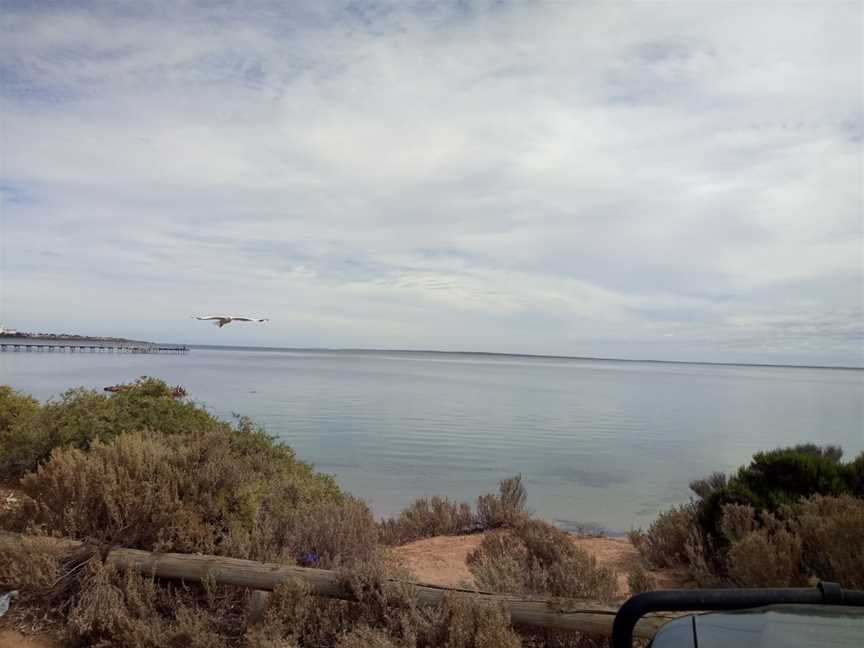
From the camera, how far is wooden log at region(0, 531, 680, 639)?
3979 millimetres

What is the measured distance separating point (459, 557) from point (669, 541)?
2501 mm

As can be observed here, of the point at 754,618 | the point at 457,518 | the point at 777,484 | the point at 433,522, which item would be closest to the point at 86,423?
the point at 433,522

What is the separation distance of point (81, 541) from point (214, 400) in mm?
29703

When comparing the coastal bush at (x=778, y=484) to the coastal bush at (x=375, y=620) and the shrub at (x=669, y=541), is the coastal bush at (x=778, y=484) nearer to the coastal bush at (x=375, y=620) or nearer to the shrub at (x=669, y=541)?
the shrub at (x=669, y=541)

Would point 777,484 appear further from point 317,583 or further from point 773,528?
point 317,583

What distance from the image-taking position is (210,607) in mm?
4590

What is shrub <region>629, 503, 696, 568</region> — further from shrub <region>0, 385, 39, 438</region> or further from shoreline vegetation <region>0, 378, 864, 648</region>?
shrub <region>0, 385, 39, 438</region>

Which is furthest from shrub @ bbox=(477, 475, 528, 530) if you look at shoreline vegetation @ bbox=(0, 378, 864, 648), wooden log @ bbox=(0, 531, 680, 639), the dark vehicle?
the dark vehicle

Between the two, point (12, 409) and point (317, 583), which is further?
point (12, 409)

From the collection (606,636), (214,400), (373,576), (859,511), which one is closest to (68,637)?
(373,576)

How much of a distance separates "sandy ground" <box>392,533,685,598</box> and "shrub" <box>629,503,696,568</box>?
19 cm

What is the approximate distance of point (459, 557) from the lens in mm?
7879

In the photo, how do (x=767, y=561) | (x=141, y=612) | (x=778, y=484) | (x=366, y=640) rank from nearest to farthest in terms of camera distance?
1. (x=366, y=640)
2. (x=141, y=612)
3. (x=767, y=561)
4. (x=778, y=484)

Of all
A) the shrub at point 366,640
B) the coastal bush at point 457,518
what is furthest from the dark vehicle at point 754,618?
the coastal bush at point 457,518
